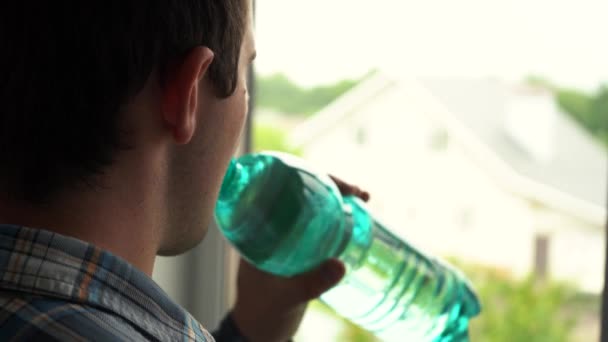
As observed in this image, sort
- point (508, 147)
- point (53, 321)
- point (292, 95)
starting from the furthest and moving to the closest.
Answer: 1. point (292, 95)
2. point (508, 147)
3. point (53, 321)

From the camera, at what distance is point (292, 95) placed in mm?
1423

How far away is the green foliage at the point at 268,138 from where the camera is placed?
4.75 feet

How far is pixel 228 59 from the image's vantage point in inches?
27.0

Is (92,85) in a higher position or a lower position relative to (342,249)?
higher

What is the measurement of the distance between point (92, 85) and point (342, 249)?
0.46 metres

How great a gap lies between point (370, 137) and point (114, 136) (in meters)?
0.76

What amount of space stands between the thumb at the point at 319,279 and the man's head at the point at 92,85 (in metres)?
0.34

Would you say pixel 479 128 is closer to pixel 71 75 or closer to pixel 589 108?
pixel 589 108

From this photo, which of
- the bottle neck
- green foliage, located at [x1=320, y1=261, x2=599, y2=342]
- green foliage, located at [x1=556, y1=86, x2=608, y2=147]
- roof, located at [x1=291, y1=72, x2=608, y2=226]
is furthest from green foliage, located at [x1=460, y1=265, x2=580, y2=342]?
the bottle neck

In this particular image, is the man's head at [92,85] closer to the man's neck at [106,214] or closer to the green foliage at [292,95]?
the man's neck at [106,214]

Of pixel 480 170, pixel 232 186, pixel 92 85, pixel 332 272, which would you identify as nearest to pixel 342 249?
pixel 332 272

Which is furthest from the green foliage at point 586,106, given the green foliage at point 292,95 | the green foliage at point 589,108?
the green foliage at point 292,95

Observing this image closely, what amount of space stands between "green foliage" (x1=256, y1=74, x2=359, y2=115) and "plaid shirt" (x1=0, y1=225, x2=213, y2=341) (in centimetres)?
78

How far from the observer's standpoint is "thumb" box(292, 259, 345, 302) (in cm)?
95
